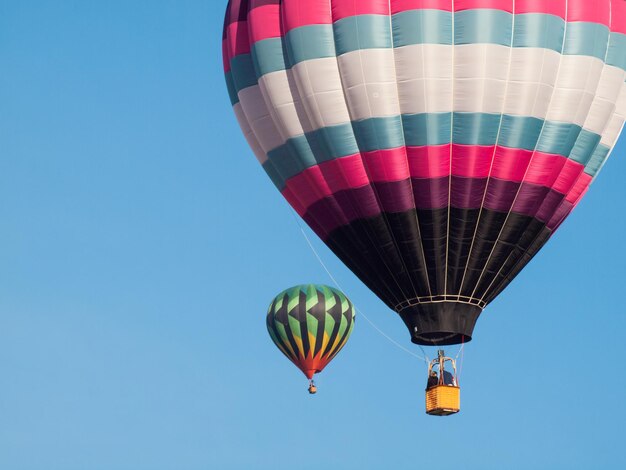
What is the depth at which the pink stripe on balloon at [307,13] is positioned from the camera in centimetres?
3209

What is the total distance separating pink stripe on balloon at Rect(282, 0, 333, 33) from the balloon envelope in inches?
637

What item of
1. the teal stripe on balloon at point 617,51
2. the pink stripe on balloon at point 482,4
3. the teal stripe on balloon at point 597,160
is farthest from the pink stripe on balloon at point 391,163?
the teal stripe on balloon at point 617,51

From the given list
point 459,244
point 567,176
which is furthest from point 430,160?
point 567,176

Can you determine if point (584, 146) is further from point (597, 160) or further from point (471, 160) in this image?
point (471, 160)

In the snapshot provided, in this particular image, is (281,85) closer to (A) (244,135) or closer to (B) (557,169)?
(A) (244,135)

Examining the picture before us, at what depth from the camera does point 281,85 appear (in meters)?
32.8

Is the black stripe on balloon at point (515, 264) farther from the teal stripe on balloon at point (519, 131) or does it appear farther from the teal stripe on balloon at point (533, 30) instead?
the teal stripe on balloon at point (533, 30)

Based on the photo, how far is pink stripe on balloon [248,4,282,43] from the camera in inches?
1292

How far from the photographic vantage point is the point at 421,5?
31500 millimetres

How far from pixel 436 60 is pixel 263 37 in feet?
11.3

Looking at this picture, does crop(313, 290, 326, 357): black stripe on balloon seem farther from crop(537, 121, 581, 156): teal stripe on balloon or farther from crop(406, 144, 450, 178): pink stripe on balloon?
crop(537, 121, 581, 156): teal stripe on balloon

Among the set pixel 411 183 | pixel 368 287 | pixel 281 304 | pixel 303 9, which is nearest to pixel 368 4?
pixel 303 9

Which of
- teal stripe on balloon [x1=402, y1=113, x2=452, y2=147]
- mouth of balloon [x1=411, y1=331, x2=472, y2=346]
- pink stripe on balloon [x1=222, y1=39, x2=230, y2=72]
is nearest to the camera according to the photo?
teal stripe on balloon [x1=402, y1=113, x2=452, y2=147]

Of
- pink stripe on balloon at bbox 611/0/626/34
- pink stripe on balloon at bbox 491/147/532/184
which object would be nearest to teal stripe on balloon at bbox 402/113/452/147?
pink stripe on balloon at bbox 491/147/532/184
